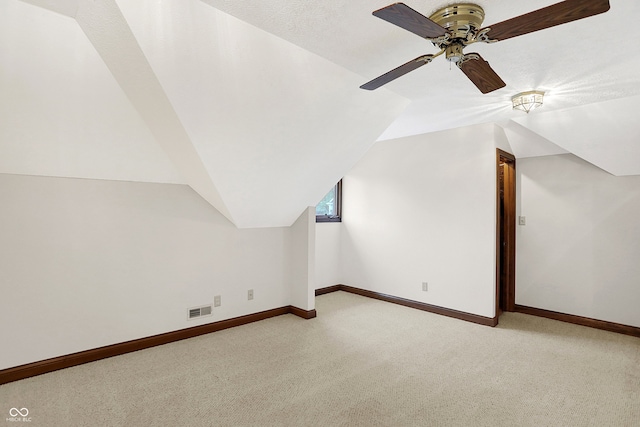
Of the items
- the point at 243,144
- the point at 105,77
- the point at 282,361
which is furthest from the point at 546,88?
the point at 105,77

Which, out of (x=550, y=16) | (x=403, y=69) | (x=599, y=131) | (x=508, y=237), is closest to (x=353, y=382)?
(x=403, y=69)

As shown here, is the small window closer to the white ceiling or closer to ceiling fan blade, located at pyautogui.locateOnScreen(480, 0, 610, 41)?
the white ceiling

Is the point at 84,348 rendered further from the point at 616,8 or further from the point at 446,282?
the point at 616,8

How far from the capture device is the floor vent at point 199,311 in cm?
330

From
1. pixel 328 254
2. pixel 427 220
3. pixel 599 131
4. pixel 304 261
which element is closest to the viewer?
pixel 599 131

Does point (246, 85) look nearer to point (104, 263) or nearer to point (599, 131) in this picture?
point (104, 263)

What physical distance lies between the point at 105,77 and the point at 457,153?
3.59 meters

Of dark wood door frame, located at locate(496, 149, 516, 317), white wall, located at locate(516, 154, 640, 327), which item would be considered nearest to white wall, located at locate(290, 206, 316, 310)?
dark wood door frame, located at locate(496, 149, 516, 317)

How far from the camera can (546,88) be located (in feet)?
9.19

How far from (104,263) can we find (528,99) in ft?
12.7

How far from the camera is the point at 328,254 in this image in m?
5.13

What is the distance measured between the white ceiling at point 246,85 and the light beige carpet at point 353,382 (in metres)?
1.46

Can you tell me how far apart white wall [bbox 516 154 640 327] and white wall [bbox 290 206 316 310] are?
105 inches

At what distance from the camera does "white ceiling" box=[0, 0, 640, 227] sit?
6.05 ft
